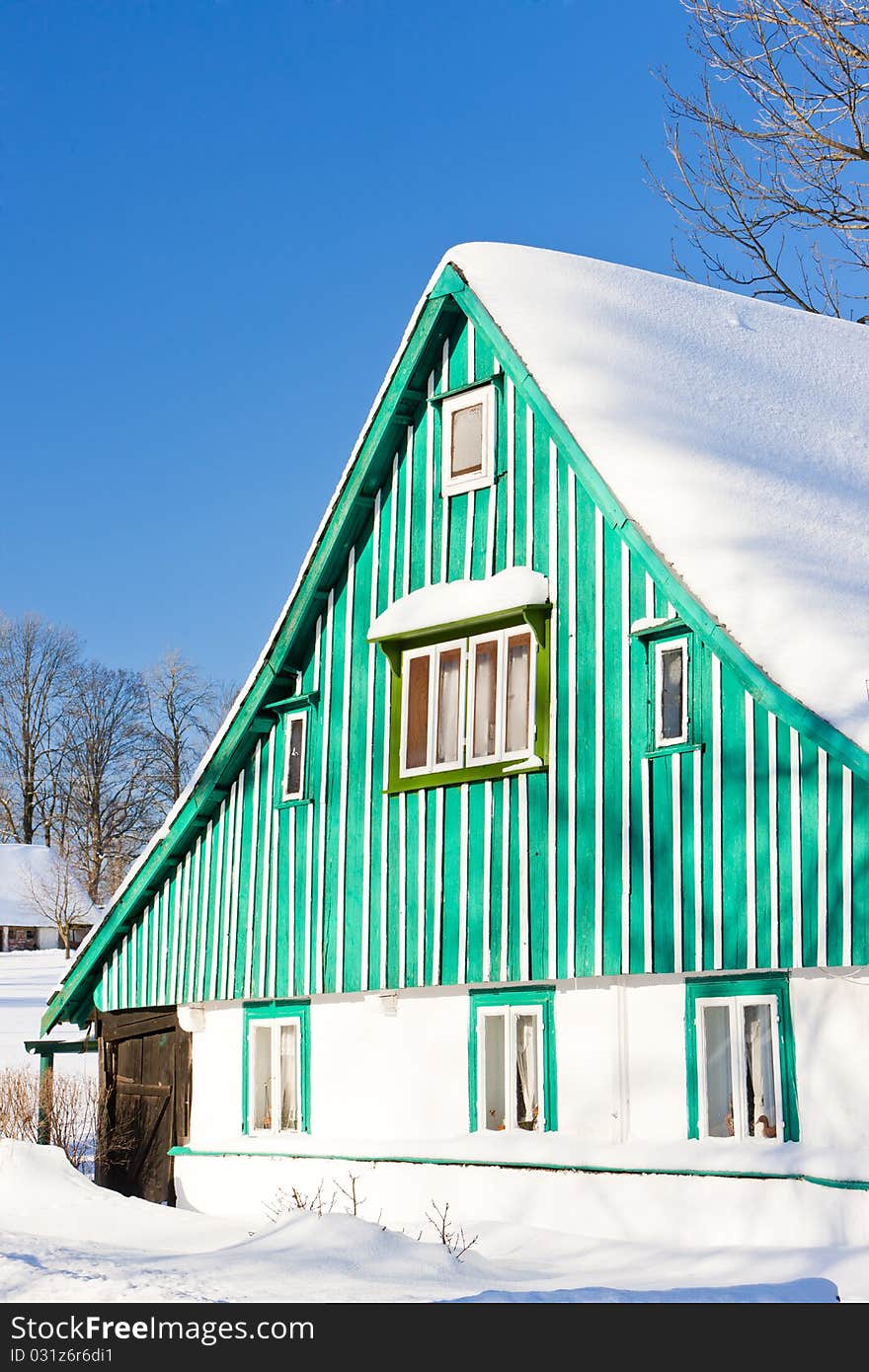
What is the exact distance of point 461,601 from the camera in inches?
529

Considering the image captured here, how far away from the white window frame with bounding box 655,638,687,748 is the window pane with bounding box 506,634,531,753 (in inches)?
57.2

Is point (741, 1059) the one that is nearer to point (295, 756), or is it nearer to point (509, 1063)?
point (509, 1063)

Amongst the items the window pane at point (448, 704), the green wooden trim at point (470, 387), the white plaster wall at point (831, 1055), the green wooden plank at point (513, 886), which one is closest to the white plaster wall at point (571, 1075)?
the white plaster wall at point (831, 1055)

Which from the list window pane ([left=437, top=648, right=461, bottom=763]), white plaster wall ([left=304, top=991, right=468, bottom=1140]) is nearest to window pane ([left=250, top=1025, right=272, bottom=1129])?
white plaster wall ([left=304, top=991, right=468, bottom=1140])

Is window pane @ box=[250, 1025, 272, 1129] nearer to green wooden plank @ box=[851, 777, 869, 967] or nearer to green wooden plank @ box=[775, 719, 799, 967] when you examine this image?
green wooden plank @ box=[775, 719, 799, 967]

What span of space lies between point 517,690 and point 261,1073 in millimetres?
4912

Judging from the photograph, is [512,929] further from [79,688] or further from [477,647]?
[79,688]

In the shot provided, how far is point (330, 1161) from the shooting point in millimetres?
13961

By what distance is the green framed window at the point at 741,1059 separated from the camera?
10.8 meters

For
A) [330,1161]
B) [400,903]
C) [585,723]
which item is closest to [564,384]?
[585,723]

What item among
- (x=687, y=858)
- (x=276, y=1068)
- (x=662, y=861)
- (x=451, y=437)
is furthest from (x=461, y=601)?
(x=276, y=1068)

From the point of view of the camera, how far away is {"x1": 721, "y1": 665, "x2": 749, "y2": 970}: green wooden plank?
35.6 ft

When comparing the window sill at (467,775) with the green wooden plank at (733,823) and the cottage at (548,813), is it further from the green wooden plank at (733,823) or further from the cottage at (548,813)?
the green wooden plank at (733,823)
